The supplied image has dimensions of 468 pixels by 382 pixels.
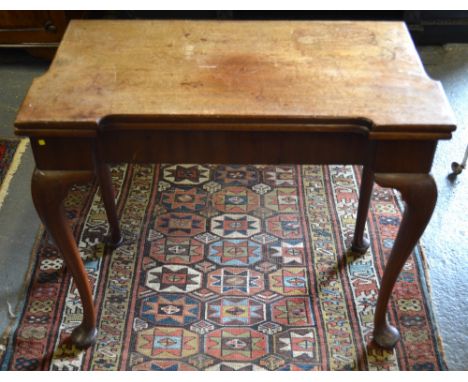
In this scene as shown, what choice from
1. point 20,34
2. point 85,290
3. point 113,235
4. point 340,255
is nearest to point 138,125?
point 85,290

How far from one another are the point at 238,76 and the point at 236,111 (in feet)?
0.53

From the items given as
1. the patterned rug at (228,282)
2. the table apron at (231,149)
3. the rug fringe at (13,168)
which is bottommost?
the rug fringe at (13,168)

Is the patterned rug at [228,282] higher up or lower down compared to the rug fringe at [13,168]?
higher up

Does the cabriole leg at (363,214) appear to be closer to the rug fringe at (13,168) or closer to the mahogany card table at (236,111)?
the mahogany card table at (236,111)

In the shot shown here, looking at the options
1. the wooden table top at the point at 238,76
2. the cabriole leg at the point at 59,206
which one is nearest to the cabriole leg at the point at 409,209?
the wooden table top at the point at 238,76

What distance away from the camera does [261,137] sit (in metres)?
1.33

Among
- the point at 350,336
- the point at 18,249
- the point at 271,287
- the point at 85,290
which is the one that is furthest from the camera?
the point at 18,249

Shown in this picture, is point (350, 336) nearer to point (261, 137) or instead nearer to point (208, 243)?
point (208, 243)

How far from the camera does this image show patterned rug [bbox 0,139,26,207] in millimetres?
2275

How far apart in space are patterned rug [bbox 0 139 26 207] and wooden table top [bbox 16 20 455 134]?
0.88 meters

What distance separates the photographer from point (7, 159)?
2.40 metres

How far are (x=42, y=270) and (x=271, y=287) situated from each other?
0.72 metres

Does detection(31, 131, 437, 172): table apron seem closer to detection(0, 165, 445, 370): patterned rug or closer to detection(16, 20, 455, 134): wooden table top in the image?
detection(16, 20, 455, 134): wooden table top

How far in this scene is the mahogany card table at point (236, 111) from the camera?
1269mm
